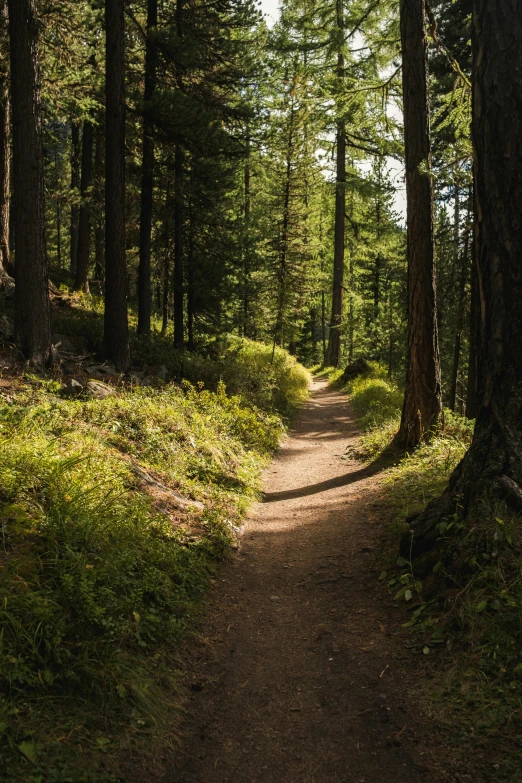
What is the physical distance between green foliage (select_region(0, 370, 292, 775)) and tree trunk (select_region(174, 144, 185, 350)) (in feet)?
27.3

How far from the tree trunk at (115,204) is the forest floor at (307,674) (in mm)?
6339

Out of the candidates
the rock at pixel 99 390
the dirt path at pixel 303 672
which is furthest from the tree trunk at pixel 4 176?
the dirt path at pixel 303 672

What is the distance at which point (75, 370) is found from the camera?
948 cm

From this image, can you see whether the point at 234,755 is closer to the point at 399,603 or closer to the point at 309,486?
the point at 399,603

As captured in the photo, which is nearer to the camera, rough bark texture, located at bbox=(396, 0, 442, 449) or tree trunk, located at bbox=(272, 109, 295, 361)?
rough bark texture, located at bbox=(396, 0, 442, 449)

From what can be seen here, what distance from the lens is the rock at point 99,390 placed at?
7.95m

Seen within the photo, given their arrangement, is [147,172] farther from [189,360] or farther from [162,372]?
[162,372]

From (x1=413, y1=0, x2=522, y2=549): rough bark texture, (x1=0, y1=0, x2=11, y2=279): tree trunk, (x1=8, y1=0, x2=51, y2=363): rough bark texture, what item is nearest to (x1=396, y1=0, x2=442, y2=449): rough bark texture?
(x1=413, y1=0, x2=522, y2=549): rough bark texture

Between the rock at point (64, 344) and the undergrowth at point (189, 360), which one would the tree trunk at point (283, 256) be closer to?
the undergrowth at point (189, 360)

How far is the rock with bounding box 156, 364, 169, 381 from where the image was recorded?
11258 mm

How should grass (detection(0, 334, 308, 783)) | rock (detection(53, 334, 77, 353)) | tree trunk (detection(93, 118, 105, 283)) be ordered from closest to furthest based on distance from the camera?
grass (detection(0, 334, 308, 783)) → rock (detection(53, 334, 77, 353)) → tree trunk (detection(93, 118, 105, 283))

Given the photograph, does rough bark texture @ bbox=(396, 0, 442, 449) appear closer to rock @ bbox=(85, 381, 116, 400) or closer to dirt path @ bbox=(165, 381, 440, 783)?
dirt path @ bbox=(165, 381, 440, 783)

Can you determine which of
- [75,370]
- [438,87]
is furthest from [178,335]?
[438,87]

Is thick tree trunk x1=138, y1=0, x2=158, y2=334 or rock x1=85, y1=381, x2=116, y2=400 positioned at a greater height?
thick tree trunk x1=138, y1=0, x2=158, y2=334
